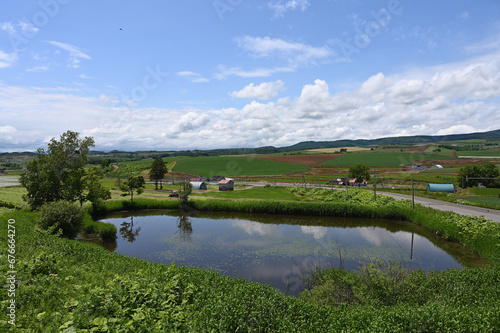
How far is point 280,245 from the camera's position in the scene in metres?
20.7

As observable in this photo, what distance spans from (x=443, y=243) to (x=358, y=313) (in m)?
19.6

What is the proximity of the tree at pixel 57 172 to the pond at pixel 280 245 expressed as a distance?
6.67 meters

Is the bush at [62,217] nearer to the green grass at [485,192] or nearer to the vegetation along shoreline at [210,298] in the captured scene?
the vegetation along shoreline at [210,298]

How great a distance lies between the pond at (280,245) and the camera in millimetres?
16500

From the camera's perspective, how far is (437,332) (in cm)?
562

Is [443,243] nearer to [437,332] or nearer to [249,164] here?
[437,332]

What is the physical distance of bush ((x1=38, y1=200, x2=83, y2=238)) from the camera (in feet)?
59.4

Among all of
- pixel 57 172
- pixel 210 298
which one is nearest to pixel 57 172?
pixel 57 172

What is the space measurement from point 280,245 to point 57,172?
21.0m

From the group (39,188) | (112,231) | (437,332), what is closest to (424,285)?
(437,332)

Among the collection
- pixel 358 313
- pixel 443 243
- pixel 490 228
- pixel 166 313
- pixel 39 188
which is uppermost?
pixel 39 188

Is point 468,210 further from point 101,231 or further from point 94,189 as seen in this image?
point 94,189

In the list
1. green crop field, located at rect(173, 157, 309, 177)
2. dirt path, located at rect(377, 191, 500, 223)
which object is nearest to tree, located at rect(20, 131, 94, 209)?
dirt path, located at rect(377, 191, 500, 223)

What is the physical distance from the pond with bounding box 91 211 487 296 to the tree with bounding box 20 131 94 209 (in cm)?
667
